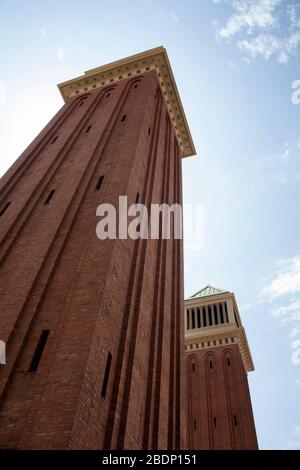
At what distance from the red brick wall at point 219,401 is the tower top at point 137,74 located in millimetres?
20893

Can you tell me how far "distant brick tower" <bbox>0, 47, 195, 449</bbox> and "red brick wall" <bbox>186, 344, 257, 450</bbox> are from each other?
62.1 ft

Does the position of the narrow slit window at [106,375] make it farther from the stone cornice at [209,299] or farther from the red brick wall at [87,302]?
the stone cornice at [209,299]

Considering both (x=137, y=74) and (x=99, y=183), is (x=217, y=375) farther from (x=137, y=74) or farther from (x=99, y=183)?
(x=99, y=183)

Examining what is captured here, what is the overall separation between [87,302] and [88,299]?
0.10 metres

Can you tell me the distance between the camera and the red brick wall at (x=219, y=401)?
104 ft

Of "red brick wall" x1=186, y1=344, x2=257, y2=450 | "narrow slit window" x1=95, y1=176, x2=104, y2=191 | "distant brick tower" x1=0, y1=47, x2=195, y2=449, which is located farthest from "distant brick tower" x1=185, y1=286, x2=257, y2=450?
"narrow slit window" x1=95, y1=176, x2=104, y2=191

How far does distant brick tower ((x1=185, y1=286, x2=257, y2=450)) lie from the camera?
3219cm

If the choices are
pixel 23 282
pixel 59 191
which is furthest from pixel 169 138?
pixel 23 282

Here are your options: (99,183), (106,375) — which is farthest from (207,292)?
(106,375)

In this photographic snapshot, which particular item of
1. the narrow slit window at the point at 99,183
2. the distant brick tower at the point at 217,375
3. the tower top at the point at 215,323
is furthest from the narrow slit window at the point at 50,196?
the tower top at the point at 215,323

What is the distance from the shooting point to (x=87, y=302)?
991 centimetres

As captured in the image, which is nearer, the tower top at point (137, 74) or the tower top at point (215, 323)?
the tower top at point (137, 74)

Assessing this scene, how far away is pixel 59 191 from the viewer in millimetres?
15367
